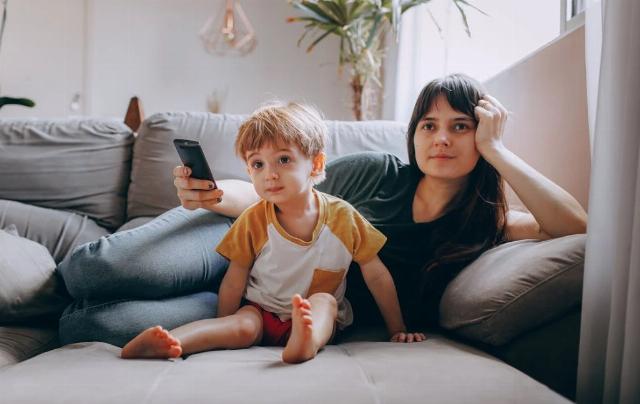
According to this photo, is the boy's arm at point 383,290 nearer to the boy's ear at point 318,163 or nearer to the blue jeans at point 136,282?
the boy's ear at point 318,163

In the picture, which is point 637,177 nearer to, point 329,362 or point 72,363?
point 329,362

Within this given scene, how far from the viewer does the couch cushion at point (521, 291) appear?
42.5 inches

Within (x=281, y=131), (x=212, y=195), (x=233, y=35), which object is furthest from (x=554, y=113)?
(x=233, y=35)

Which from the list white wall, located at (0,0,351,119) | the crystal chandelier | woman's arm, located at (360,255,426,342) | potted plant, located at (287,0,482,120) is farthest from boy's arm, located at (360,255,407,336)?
the crystal chandelier

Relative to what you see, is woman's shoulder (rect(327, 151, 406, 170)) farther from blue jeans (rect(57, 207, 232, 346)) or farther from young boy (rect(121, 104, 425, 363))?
blue jeans (rect(57, 207, 232, 346))

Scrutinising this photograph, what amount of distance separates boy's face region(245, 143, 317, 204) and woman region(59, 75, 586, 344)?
0.14 metres

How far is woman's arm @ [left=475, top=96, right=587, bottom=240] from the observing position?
1242 mm

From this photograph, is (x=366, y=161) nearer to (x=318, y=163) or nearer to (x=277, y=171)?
(x=318, y=163)

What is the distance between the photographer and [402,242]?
57.6 inches

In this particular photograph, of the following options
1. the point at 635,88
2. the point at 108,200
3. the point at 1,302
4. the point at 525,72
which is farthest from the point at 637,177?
the point at 108,200

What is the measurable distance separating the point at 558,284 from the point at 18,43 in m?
3.96

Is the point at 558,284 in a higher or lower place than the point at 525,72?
lower

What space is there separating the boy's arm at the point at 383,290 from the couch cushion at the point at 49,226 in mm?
904

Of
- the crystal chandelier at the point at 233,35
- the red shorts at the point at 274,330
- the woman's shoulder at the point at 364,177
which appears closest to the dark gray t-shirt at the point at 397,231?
the woman's shoulder at the point at 364,177
